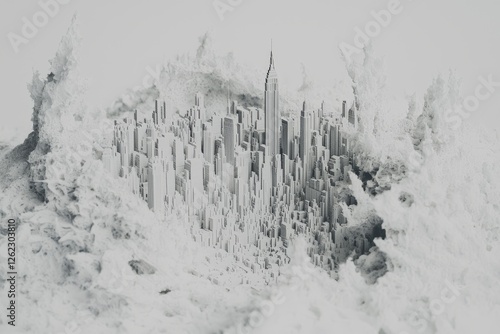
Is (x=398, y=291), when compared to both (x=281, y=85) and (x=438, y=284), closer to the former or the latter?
(x=438, y=284)

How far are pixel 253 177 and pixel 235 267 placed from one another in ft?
2.60

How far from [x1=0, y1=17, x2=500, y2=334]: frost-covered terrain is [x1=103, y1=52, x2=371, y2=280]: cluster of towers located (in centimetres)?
15

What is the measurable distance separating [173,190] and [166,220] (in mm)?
295

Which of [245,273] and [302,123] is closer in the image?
[245,273]

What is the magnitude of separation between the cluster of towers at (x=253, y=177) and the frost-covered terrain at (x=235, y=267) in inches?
6.1

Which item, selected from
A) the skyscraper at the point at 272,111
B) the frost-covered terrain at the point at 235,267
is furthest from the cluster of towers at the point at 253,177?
the frost-covered terrain at the point at 235,267

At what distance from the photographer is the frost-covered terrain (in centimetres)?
629

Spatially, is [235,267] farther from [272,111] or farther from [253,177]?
[272,111]

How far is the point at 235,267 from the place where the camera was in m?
7.01

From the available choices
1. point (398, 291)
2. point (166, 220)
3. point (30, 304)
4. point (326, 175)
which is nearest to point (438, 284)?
point (398, 291)

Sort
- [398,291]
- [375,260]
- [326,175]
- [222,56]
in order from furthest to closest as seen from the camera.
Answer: [222,56], [326,175], [375,260], [398,291]

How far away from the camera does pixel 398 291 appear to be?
253 inches

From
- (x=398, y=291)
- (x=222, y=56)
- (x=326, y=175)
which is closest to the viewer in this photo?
(x=398, y=291)

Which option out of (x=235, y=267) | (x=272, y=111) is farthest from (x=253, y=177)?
(x=235, y=267)
